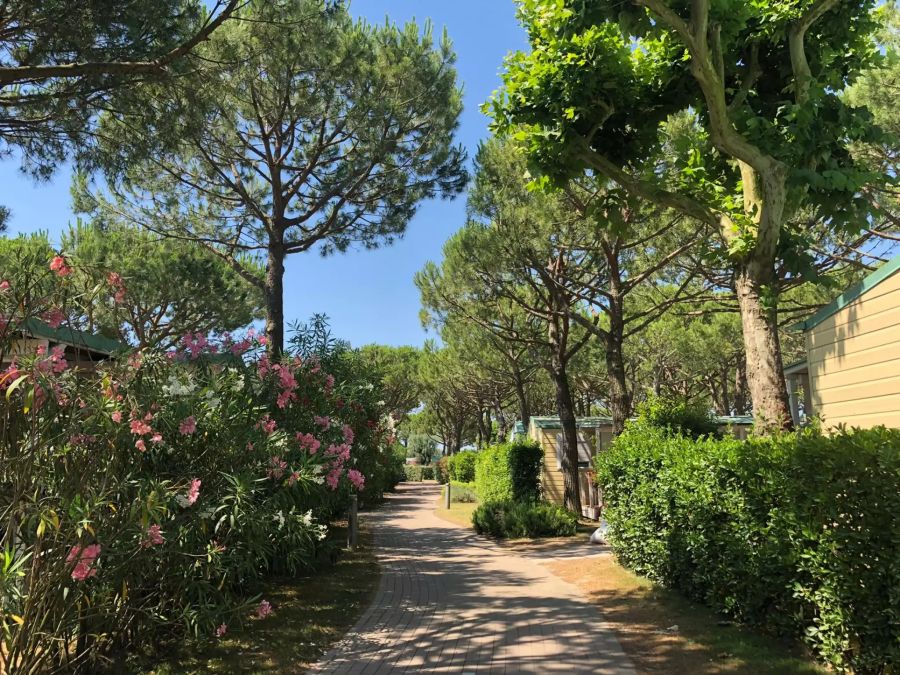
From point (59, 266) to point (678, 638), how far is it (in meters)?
5.50

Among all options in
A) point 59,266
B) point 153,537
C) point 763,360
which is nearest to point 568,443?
Answer: point 763,360

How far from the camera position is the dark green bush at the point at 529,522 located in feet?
40.2

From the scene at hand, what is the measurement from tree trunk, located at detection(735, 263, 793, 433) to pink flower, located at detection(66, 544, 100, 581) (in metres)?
5.47

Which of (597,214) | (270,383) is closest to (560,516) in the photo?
(597,214)

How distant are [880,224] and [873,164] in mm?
1819

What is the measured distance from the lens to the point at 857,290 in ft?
23.8

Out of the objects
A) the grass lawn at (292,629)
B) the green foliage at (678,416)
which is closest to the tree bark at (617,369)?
the green foliage at (678,416)

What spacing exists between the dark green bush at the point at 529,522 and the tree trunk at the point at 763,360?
23.9ft

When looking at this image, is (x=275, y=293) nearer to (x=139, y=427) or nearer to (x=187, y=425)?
(x=187, y=425)

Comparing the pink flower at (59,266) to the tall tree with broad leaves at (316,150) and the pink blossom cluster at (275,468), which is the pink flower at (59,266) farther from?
the tall tree with broad leaves at (316,150)

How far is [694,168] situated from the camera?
7285 millimetres

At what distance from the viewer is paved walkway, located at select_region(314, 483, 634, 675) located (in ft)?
14.9

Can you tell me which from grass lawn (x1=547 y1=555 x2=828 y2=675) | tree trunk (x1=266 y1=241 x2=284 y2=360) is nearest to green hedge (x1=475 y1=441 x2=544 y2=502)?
tree trunk (x1=266 y1=241 x2=284 y2=360)

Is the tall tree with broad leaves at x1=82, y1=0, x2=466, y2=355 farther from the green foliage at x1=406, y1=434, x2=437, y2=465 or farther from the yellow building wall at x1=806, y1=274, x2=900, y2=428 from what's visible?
the green foliage at x1=406, y1=434, x2=437, y2=465
